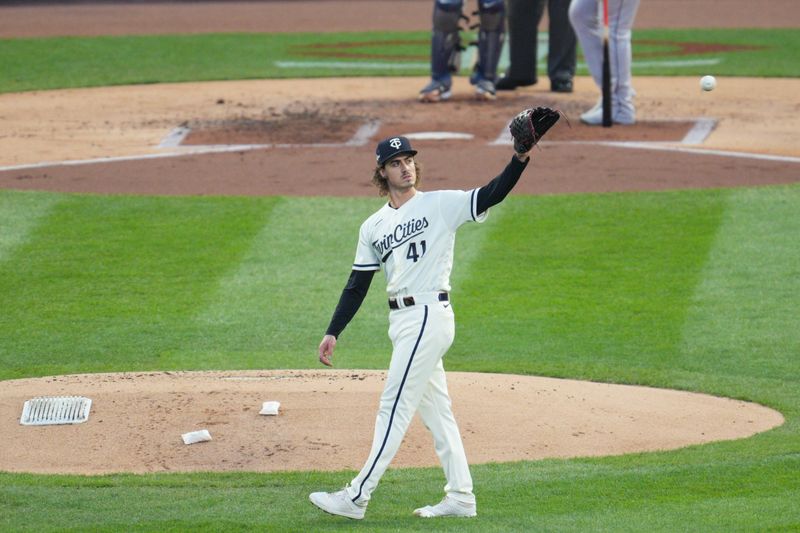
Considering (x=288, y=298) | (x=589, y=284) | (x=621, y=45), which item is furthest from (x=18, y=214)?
(x=621, y=45)

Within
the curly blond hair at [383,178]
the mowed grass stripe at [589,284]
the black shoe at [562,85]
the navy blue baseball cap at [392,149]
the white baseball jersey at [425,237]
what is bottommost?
the black shoe at [562,85]

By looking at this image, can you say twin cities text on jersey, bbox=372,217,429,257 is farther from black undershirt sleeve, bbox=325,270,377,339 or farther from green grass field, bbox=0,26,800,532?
green grass field, bbox=0,26,800,532

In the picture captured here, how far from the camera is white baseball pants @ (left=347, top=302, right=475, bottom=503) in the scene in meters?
5.70

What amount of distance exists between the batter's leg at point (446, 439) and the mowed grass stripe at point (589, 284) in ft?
9.11

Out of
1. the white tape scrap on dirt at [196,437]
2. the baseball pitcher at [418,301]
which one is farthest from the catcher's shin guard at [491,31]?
the baseball pitcher at [418,301]

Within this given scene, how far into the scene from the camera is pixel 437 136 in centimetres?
1493

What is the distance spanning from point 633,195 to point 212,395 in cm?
578

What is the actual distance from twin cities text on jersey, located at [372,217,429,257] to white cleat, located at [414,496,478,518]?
111 centimetres

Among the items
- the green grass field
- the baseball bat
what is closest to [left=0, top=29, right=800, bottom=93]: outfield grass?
the baseball bat

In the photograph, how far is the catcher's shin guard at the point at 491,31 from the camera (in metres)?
17.2

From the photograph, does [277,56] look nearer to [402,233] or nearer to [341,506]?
[402,233]

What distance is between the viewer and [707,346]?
9.05m

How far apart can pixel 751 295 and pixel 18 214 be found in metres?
6.31

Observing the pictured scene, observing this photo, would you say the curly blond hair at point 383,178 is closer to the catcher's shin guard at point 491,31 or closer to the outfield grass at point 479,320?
the outfield grass at point 479,320
